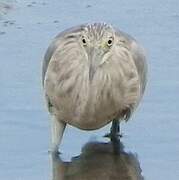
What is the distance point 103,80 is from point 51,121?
0.72 metres

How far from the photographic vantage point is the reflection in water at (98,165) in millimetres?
7828

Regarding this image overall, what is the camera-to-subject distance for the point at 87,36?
750 centimetres

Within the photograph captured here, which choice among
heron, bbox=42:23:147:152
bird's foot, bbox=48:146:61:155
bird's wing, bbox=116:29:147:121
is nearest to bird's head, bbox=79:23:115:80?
heron, bbox=42:23:147:152

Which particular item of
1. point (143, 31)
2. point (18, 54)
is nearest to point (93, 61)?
point (18, 54)

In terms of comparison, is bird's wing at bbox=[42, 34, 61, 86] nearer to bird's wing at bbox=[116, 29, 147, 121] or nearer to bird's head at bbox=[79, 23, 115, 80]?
bird's wing at bbox=[116, 29, 147, 121]

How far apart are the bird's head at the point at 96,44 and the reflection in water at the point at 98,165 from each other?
74cm

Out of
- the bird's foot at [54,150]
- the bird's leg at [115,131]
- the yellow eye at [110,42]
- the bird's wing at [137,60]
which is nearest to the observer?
the yellow eye at [110,42]

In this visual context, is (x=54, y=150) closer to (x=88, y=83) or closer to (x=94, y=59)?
(x=88, y=83)

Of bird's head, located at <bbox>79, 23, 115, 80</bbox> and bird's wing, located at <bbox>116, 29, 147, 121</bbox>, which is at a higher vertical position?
bird's head, located at <bbox>79, 23, 115, 80</bbox>

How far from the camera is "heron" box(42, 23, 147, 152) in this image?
25.4 ft

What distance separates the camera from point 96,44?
743 centimetres

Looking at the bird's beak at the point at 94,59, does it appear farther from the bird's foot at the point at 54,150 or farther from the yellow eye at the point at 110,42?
the bird's foot at the point at 54,150

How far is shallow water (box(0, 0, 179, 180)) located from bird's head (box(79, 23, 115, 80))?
0.81 meters

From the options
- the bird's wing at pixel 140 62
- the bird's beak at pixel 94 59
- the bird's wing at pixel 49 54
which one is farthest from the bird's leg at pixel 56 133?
the bird's beak at pixel 94 59
